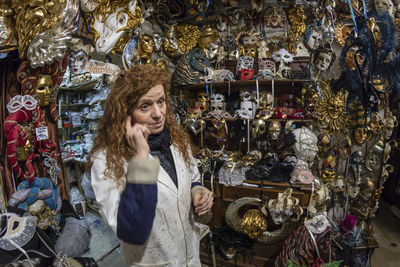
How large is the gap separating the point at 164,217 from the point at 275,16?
9.74 feet

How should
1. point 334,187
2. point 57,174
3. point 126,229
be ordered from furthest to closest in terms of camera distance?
point 334,187 → point 57,174 → point 126,229

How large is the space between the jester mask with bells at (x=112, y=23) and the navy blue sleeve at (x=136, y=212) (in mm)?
1517

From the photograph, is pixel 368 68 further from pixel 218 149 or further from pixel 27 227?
pixel 27 227

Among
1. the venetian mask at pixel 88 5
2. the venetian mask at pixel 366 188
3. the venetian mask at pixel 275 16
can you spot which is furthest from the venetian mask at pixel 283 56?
the venetian mask at pixel 88 5

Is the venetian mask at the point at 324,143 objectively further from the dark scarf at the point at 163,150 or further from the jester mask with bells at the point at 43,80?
the jester mask with bells at the point at 43,80

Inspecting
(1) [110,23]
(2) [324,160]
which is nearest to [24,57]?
(1) [110,23]

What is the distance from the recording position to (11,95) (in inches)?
55.3

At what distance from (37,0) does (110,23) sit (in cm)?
62

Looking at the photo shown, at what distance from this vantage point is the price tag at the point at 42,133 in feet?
4.89

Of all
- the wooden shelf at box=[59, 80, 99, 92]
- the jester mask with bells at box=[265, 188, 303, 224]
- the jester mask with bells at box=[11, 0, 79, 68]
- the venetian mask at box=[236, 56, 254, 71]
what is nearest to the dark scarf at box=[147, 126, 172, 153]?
the jester mask with bells at box=[11, 0, 79, 68]

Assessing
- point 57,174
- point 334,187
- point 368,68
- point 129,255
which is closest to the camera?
point 129,255

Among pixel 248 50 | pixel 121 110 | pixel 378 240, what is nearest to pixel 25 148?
pixel 121 110

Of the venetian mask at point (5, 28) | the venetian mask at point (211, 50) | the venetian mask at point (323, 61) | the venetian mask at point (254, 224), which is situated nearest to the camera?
the venetian mask at point (5, 28)

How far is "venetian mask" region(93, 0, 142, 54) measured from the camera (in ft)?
5.88
